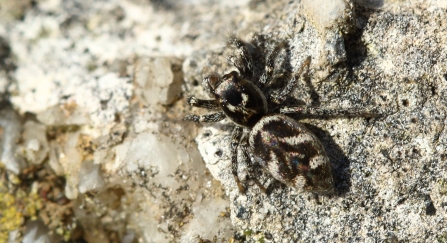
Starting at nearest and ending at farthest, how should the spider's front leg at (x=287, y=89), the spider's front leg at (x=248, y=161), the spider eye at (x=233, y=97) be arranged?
the spider's front leg at (x=248, y=161), the spider's front leg at (x=287, y=89), the spider eye at (x=233, y=97)

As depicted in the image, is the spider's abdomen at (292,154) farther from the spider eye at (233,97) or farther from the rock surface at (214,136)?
the spider eye at (233,97)

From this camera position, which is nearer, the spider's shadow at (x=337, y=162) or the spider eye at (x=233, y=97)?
the spider's shadow at (x=337, y=162)

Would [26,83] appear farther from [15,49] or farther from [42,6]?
[42,6]

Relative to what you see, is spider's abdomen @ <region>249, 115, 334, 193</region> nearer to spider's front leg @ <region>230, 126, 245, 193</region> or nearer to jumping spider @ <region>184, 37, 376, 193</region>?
jumping spider @ <region>184, 37, 376, 193</region>

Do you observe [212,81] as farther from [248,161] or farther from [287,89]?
[248,161]

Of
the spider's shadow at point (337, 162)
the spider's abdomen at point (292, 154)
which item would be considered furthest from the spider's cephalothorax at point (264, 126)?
the spider's shadow at point (337, 162)

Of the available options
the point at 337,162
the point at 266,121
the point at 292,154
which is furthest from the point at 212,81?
the point at 337,162
